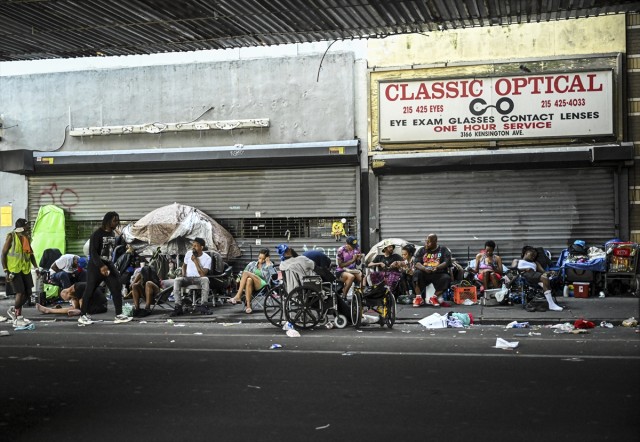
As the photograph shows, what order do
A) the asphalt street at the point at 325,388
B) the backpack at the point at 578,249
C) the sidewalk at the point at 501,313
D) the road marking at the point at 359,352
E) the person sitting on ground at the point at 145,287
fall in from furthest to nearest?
the backpack at the point at 578,249
the person sitting on ground at the point at 145,287
the sidewalk at the point at 501,313
the road marking at the point at 359,352
the asphalt street at the point at 325,388

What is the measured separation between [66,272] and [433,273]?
26.3 ft

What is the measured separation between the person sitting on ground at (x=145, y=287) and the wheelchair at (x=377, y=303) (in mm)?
4722

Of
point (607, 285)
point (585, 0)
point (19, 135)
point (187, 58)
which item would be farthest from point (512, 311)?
point (19, 135)

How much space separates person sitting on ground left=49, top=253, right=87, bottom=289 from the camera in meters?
15.5

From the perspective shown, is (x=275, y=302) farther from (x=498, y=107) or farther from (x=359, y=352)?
(x=498, y=107)

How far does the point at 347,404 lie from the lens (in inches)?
241

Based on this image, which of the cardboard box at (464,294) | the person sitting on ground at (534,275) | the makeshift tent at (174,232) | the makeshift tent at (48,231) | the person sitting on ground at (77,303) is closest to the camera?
the person sitting on ground at (534,275)

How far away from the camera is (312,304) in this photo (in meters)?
11.4

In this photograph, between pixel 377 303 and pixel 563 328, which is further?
pixel 377 303

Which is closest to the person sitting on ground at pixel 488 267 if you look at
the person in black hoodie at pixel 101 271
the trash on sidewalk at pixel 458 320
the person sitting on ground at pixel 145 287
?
the trash on sidewalk at pixel 458 320

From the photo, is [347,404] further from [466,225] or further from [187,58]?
[187,58]

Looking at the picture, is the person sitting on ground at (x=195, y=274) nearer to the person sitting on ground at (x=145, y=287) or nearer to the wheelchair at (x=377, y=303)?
the person sitting on ground at (x=145, y=287)

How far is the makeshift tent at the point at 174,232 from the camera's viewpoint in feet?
54.7

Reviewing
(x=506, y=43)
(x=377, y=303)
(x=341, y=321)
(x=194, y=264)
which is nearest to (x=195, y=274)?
(x=194, y=264)
